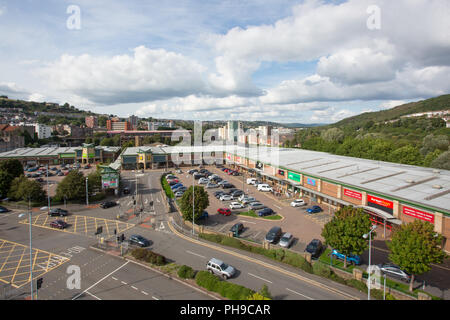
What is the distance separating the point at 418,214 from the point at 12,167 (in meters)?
49.3

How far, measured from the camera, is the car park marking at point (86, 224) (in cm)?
2431

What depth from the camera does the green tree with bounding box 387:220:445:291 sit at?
46.8 feet

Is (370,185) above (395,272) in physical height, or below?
above

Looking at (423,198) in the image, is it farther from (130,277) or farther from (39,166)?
(39,166)

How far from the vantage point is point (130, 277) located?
16.4 metres

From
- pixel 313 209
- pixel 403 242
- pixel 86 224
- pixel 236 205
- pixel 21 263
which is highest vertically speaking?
pixel 403 242

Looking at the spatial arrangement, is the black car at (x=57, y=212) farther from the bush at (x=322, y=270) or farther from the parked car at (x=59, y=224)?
the bush at (x=322, y=270)

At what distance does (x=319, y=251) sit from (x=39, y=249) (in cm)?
2298

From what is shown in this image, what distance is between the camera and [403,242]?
15117 mm

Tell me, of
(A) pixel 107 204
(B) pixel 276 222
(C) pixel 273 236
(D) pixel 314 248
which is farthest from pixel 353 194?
(A) pixel 107 204

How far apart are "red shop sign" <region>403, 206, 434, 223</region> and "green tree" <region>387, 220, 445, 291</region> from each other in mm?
6640

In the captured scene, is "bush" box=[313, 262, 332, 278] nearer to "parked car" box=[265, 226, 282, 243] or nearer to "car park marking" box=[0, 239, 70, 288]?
"parked car" box=[265, 226, 282, 243]

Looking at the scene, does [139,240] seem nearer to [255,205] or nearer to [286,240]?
[286,240]
